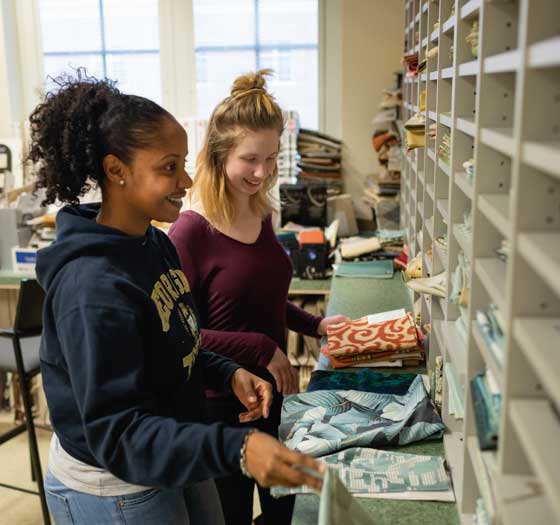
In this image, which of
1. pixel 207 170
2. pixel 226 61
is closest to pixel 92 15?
pixel 226 61

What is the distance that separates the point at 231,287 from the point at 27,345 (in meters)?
1.53

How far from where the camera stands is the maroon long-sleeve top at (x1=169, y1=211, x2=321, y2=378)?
2000mm

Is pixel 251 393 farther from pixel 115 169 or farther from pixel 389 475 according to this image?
pixel 115 169

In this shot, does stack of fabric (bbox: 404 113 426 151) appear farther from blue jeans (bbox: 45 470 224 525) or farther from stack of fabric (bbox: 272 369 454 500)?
blue jeans (bbox: 45 470 224 525)

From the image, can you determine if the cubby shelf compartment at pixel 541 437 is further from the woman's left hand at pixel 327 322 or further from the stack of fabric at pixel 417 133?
the woman's left hand at pixel 327 322

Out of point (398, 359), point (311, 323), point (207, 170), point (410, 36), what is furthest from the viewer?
point (410, 36)

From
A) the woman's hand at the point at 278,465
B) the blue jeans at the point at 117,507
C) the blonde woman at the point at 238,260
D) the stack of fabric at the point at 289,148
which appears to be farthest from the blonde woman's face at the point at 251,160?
the stack of fabric at the point at 289,148

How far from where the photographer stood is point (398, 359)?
89.0 inches

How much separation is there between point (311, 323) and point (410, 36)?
154 centimetres

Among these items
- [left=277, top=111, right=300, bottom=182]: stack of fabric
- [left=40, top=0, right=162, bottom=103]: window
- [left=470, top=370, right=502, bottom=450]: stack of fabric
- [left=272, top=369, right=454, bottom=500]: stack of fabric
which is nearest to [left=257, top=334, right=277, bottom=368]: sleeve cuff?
[left=272, top=369, right=454, bottom=500]: stack of fabric

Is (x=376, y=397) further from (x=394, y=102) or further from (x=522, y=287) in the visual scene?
(x=394, y=102)

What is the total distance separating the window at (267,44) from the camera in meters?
4.76

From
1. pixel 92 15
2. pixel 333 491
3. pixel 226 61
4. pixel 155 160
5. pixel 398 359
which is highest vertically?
pixel 92 15

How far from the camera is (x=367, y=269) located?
345cm
